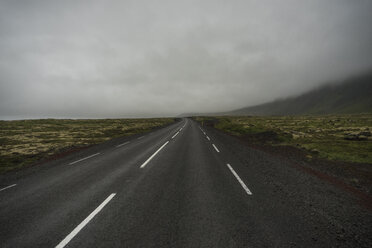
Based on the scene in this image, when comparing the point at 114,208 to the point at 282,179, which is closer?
the point at 114,208

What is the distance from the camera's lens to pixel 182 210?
4793mm

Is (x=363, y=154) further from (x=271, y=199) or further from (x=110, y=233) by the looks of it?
(x=110, y=233)

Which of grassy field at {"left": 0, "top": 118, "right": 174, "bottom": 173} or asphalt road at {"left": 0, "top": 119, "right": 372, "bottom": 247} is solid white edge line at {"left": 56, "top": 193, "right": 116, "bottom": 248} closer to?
asphalt road at {"left": 0, "top": 119, "right": 372, "bottom": 247}

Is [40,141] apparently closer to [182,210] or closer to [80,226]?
[80,226]

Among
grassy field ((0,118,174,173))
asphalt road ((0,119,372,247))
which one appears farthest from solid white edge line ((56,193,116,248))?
grassy field ((0,118,174,173))

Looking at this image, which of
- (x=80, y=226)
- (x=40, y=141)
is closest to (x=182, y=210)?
(x=80, y=226)

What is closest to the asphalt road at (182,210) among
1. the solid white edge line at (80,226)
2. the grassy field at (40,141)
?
the solid white edge line at (80,226)

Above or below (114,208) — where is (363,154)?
below

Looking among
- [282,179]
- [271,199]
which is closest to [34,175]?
[271,199]

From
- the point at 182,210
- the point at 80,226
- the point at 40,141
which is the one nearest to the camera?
the point at 80,226

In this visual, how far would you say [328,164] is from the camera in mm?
9477

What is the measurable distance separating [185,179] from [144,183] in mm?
1686

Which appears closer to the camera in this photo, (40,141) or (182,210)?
(182,210)

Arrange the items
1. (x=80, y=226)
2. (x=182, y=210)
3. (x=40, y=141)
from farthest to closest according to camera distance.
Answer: (x=40, y=141) < (x=182, y=210) < (x=80, y=226)
